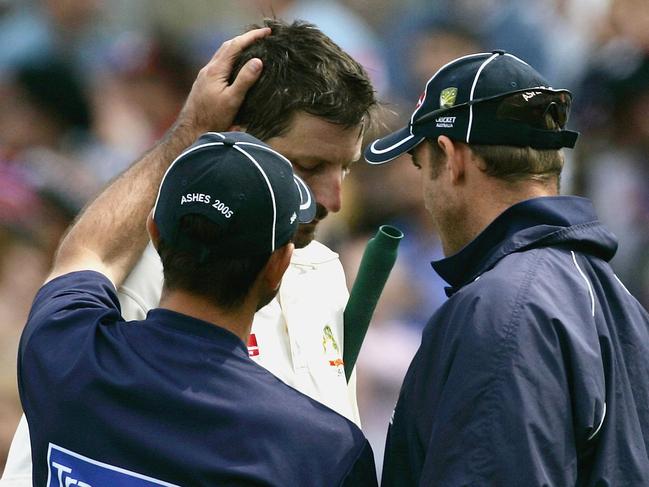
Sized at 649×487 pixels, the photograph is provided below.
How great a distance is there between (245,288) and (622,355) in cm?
80

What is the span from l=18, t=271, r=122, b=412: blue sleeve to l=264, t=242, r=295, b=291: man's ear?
0.30 m

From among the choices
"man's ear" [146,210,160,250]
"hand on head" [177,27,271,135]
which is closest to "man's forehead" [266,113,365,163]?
"hand on head" [177,27,271,135]

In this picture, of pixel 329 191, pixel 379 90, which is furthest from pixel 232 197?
Answer: pixel 379 90

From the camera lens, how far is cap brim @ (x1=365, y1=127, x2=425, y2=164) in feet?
8.32

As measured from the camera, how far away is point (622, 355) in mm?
2260

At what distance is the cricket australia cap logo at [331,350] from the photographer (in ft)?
8.88

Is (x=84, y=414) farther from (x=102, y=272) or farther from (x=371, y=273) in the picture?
(x=371, y=273)

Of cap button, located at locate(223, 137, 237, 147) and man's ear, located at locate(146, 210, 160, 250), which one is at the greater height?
cap button, located at locate(223, 137, 237, 147)

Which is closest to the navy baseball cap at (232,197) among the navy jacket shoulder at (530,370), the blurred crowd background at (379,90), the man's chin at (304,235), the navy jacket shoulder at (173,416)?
the navy jacket shoulder at (173,416)

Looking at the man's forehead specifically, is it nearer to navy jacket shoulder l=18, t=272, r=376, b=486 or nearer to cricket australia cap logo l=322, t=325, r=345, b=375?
cricket australia cap logo l=322, t=325, r=345, b=375

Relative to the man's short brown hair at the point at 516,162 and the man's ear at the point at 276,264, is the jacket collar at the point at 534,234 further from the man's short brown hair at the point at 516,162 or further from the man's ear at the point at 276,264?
the man's ear at the point at 276,264

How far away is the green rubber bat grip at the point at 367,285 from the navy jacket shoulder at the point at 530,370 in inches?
19.3

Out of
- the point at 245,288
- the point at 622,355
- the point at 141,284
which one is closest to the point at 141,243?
the point at 141,284

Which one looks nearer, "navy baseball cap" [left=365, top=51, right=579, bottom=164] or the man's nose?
"navy baseball cap" [left=365, top=51, right=579, bottom=164]
